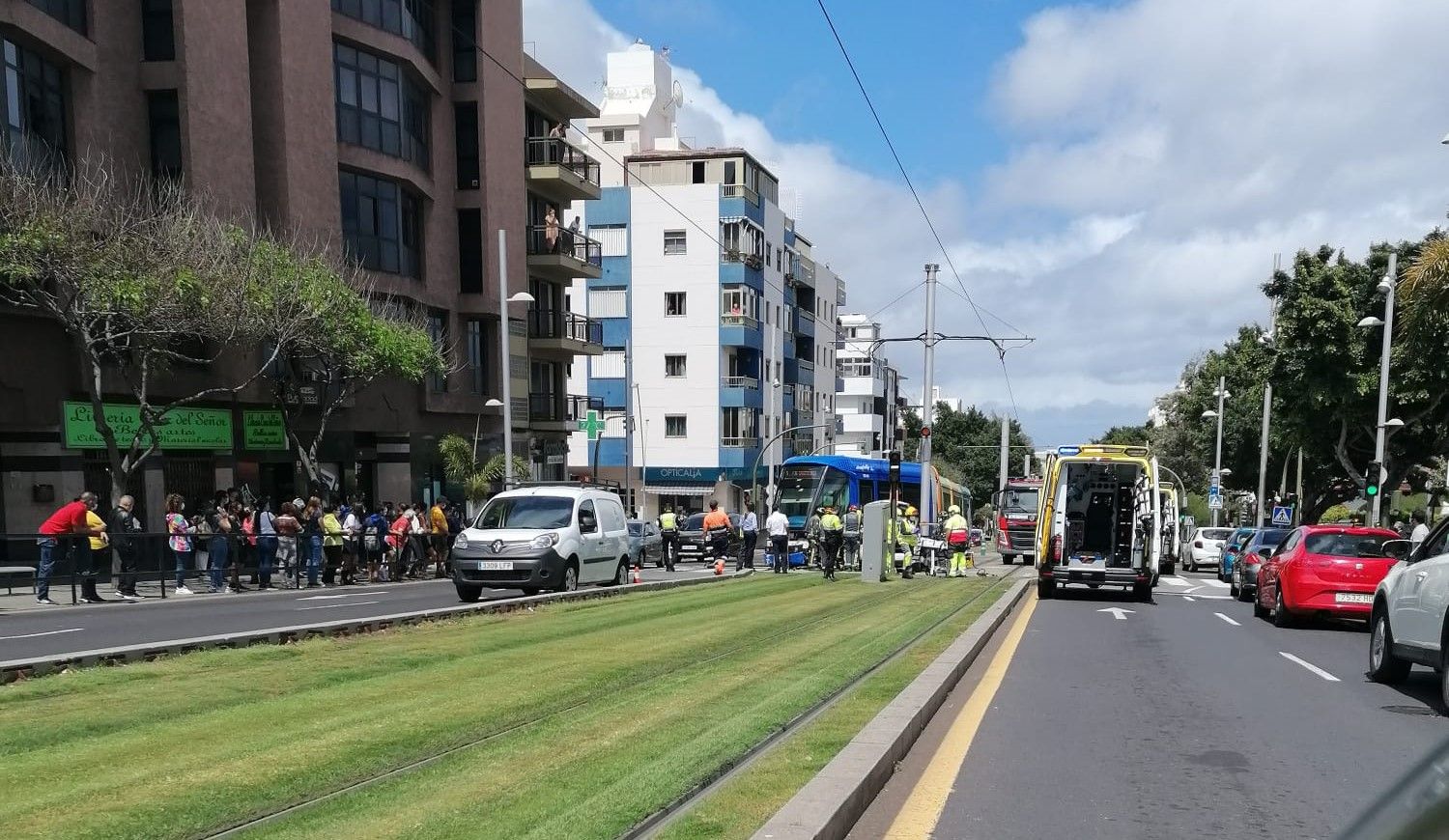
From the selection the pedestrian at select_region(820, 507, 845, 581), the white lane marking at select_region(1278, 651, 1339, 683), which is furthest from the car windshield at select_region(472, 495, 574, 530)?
the white lane marking at select_region(1278, 651, 1339, 683)

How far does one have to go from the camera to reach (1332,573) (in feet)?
54.7

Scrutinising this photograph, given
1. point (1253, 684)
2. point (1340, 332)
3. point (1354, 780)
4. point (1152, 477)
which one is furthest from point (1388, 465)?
point (1354, 780)

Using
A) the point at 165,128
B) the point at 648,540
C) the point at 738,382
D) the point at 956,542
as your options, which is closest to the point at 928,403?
the point at 956,542

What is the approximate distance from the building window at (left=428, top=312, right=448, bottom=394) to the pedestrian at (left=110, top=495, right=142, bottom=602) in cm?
1614

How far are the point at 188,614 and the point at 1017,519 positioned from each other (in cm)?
3089

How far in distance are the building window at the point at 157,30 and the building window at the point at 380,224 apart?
629cm

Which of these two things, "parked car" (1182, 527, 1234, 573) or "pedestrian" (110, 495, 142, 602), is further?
"parked car" (1182, 527, 1234, 573)

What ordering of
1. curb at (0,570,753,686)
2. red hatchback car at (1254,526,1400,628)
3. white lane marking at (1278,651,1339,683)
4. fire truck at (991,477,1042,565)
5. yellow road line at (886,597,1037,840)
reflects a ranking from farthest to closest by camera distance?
fire truck at (991,477,1042,565), red hatchback car at (1254,526,1400,628), white lane marking at (1278,651,1339,683), curb at (0,570,753,686), yellow road line at (886,597,1037,840)

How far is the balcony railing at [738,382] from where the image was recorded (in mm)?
63938

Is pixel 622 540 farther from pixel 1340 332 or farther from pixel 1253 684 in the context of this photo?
pixel 1340 332

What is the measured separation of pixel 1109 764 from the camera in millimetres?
7406

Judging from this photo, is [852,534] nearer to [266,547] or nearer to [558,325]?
[266,547]

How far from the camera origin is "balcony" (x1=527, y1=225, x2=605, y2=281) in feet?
148

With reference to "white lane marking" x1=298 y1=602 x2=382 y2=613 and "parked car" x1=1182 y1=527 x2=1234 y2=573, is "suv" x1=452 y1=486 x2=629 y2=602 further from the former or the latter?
"parked car" x1=1182 y1=527 x2=1234 y2=573
